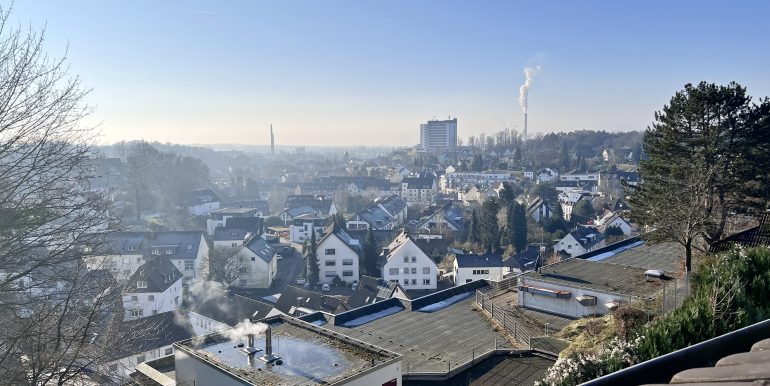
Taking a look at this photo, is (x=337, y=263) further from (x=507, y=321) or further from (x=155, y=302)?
(x=507, y=321)

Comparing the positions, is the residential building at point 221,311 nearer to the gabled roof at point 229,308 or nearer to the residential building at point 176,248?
the gabled roof at point 229,308

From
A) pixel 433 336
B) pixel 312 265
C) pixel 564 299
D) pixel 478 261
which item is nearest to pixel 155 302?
pixel 312 265

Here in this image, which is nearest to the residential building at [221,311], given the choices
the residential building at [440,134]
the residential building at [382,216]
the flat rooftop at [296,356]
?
the flat rooftop at [296,356]

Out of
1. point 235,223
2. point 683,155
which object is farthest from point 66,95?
point 235,223

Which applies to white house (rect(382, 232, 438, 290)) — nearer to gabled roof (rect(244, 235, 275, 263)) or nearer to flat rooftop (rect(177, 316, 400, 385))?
gabled roof (rect(244, 235, 275, 263))

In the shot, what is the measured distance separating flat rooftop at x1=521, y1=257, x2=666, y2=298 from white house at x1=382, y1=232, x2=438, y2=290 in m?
11.7

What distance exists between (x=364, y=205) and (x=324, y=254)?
75.7 ft

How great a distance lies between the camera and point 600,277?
12.2 meters

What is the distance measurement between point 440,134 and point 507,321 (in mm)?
118245

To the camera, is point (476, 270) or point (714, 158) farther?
point (476, 270)

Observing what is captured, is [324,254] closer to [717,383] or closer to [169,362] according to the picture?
[169,362]

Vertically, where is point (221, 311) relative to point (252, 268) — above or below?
below

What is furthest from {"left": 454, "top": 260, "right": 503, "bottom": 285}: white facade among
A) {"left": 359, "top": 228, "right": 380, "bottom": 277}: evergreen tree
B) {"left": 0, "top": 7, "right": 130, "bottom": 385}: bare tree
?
{"left": 0, "top": 7, "right": 130, "bottom": 385}: bare tree

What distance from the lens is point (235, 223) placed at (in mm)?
35781
